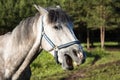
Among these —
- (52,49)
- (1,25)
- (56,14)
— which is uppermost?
(56,14)

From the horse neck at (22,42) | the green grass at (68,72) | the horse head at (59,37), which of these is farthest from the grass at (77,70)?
the horse head at (59,37)

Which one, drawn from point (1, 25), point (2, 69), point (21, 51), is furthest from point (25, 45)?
point (1, 25)

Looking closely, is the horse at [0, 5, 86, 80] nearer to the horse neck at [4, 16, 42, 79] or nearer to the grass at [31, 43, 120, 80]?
the horse neck at [4, 16, 42, 79]

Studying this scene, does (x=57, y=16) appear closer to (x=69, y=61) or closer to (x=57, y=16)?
(x=57, y=16)

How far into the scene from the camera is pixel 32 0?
119 ft

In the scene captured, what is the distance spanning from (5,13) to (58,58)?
31.0 meters

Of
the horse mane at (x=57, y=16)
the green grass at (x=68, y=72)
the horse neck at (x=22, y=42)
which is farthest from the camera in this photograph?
the green grass at (x=68, y=72)

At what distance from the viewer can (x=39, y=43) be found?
164 inches

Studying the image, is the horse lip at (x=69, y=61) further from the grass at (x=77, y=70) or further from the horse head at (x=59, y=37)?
the grass at (x=77, y=70)

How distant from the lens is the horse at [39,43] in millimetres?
3962

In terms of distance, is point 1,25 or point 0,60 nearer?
point 0,60

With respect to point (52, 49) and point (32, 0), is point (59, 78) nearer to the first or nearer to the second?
point (52, 49)

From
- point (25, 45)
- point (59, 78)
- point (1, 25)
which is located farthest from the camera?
point (1, 25)

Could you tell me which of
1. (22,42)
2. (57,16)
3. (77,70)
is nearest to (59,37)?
(57,16)
